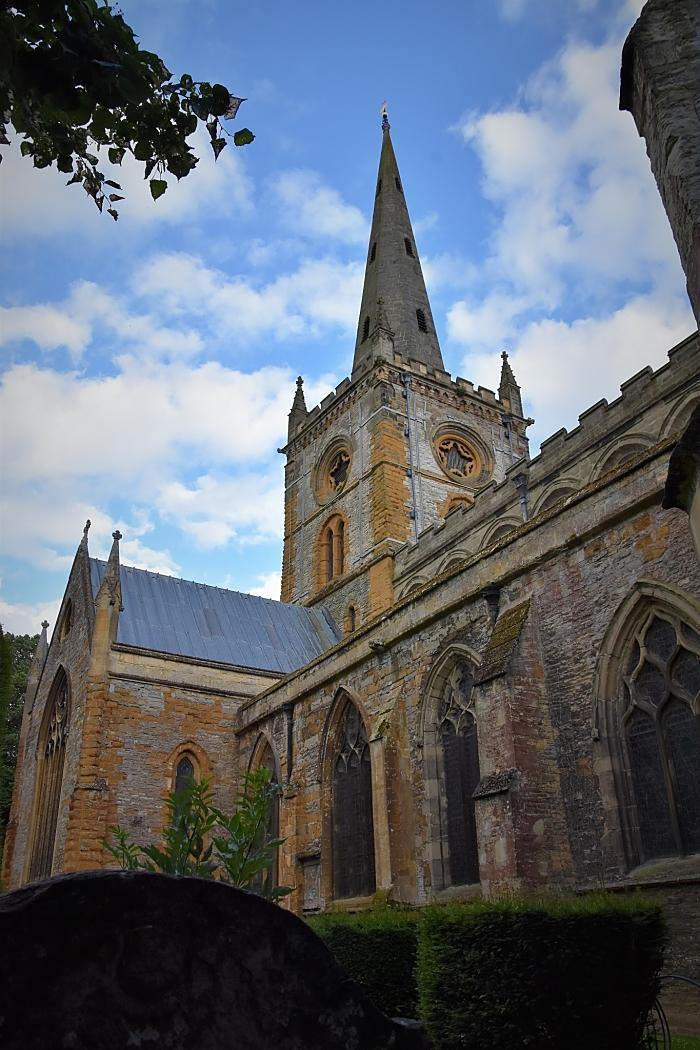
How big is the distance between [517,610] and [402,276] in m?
33.3

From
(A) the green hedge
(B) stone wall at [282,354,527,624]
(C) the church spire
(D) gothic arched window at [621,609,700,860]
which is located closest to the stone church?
(D) gothic arched window at [621,609,700,860]

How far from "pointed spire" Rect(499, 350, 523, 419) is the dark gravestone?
121ft

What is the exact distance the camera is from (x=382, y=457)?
31.8 meters

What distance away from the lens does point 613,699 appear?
1012cm

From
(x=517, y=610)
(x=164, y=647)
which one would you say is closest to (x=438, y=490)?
(x=164, y=647)

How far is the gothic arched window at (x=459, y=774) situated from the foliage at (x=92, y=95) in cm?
974

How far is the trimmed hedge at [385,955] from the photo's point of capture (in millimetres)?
8539

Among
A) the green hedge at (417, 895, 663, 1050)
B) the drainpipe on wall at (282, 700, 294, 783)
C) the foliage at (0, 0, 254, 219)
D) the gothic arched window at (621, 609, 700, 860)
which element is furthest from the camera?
the drainpipe on wall at (282, 700, 294, 783)

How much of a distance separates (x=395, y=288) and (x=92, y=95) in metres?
38.9

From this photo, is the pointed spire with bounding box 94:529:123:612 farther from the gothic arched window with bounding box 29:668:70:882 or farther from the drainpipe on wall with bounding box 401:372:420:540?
the drainpipe on wall with bounding box 401:372:420:540

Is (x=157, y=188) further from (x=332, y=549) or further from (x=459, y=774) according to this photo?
(x=332, y=549)

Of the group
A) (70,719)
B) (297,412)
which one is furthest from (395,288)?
(70,719)

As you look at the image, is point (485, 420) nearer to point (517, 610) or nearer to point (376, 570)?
point (376, 570)

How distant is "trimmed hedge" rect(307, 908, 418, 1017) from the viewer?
28.0 ft
